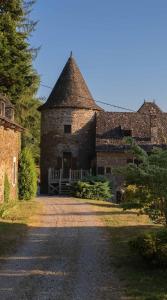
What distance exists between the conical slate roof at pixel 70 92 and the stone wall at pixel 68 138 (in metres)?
0.54

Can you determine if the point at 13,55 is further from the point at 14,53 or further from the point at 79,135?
the point at 79,135

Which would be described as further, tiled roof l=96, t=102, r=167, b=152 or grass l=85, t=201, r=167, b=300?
tiled roof l=96, t=102, r=167, b=152

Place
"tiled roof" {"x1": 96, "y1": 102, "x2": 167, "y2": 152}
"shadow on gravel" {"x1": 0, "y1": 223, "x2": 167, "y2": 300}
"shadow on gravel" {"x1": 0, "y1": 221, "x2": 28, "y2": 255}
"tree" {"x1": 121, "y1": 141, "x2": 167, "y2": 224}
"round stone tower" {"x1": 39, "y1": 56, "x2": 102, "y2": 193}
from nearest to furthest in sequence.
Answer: "shadow on gravel" {"x1": 0, "y1": 223, "x2": 167, "y2": 300} < "tree" {"x1": 121, "y1": 141, "x2": 167, "y2": 224} < "shadow on gravel" {"x1": 0, "y1": 221, "x2": 28, "y2": 255} < "tiled roof" {"x1": 96, "y1": 102, "x2": 167, "y2": 152} < "round stone tower" {"x1": 39, "y1": 56, "x2": 102, "y2": 193}

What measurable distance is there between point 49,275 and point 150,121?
34.0 meters

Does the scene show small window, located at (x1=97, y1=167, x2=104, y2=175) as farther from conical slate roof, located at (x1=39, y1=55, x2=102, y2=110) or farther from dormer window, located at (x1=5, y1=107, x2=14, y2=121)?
dormer window, located at (x1=5, y1=107, x2=14, y2=121)

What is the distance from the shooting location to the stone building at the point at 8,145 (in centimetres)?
2570

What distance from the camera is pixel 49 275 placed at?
11.9 meters

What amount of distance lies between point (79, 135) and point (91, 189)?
7.10m

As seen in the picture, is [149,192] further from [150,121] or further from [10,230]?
[150,121]

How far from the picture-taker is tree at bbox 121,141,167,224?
A: 12848mm

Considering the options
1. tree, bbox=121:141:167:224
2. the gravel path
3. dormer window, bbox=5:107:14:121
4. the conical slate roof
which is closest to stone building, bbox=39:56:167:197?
the conical slate roof

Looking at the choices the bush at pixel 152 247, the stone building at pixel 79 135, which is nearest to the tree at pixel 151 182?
the bush at pixel 152 247

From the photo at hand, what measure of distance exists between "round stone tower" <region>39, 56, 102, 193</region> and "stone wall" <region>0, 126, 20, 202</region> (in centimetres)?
1161

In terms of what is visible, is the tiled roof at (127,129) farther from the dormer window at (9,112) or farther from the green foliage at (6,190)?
the green foliage at (6,190)
